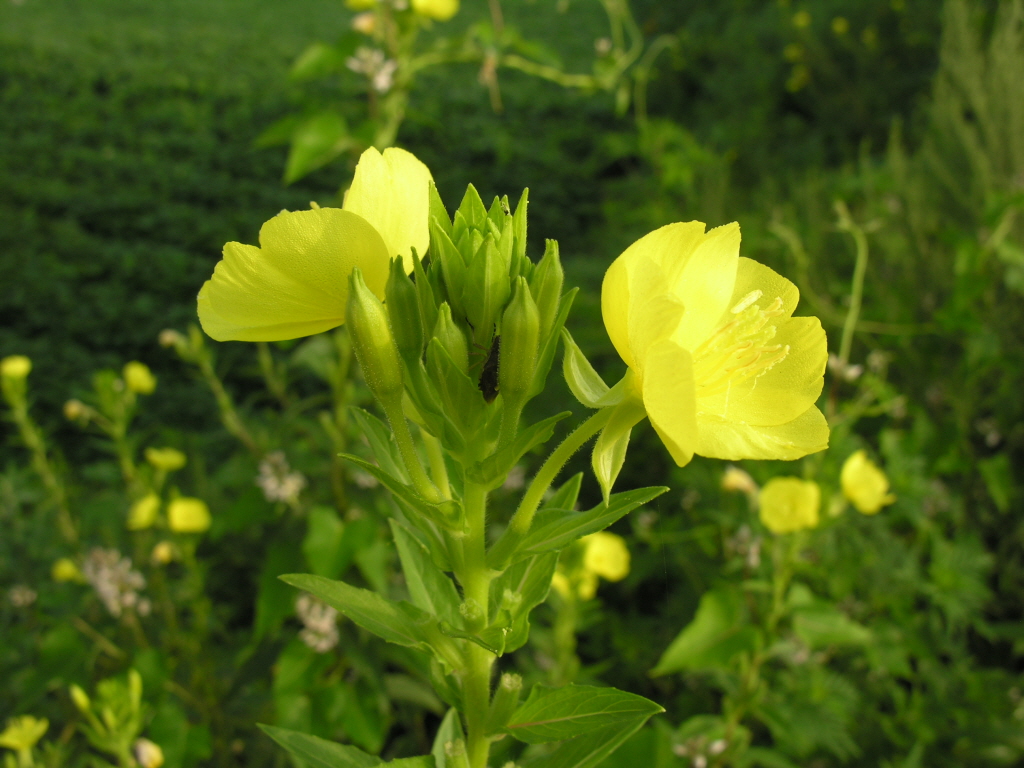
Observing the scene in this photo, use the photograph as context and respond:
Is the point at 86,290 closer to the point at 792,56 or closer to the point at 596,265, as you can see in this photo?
the point at 596,265

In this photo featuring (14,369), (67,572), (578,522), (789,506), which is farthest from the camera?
(14,369)

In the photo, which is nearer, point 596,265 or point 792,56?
point 596,265

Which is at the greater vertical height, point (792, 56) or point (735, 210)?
point (792, 56)

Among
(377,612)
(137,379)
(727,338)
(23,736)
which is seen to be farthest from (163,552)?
(727,338)

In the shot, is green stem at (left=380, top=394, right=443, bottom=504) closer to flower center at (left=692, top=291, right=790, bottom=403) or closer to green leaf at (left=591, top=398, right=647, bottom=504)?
green leaf at (left=591, top=398, right=647, bottom=504)

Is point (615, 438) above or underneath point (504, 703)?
above

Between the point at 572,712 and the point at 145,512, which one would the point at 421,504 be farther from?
the point at 145,512

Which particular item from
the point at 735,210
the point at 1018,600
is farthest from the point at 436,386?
the point at 735,210

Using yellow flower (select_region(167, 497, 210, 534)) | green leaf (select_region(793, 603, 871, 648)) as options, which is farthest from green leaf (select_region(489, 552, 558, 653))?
yellow flower (select_region(167, 497, 210, 534))
